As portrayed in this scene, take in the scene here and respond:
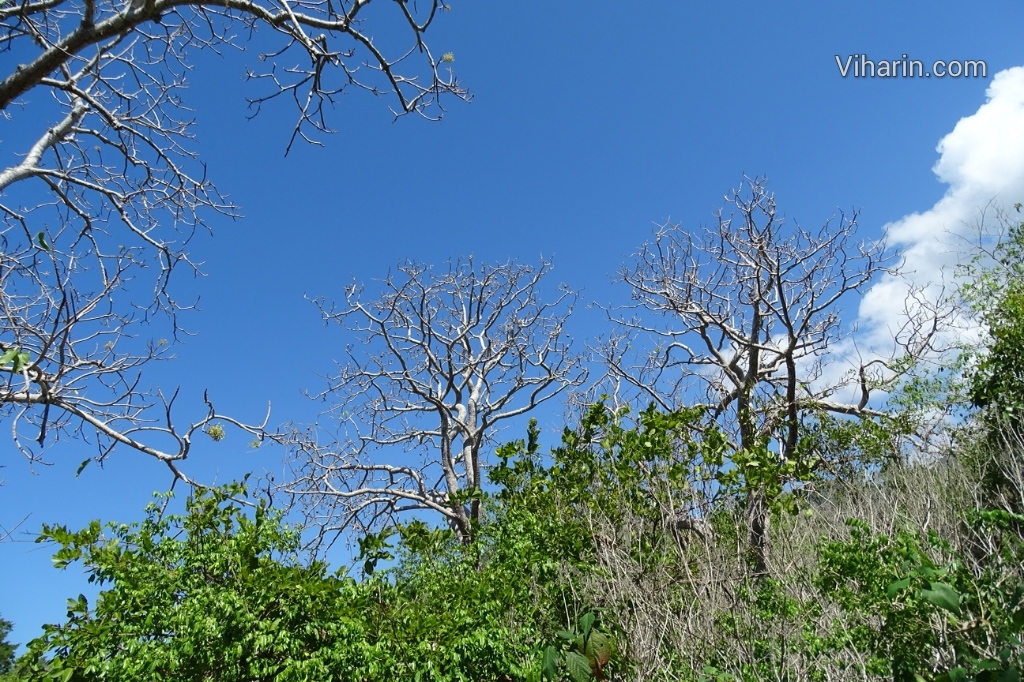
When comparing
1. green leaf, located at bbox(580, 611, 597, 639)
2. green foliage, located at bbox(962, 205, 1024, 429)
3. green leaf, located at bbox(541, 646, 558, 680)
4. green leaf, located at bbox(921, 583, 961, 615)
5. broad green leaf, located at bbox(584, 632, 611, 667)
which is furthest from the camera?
green foliage, located at bbox(962, 205, 1024, 429)

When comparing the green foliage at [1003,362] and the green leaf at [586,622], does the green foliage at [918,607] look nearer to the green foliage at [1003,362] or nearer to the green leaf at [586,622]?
the green leaf at [586,622]

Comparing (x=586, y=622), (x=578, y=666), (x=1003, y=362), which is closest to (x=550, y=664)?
(x=578, y=666)

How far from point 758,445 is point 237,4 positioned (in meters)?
5.07

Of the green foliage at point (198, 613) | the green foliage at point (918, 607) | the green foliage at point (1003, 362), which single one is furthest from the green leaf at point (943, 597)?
the green foliage at point (1003, 362)

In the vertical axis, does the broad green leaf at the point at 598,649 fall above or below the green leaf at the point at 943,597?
above

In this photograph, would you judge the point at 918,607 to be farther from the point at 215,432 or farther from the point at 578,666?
the point at 215,432

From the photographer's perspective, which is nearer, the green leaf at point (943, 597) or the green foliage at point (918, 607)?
the green leaf at point (943, 597)

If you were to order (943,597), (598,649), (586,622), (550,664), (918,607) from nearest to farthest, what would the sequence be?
(943,597)
(918,607)
(550,664)
(586,622)
(598,649)

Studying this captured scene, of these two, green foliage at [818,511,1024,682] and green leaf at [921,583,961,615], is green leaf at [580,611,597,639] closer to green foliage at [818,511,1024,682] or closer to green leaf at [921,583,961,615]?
green foliage at [818,511,1024,682]

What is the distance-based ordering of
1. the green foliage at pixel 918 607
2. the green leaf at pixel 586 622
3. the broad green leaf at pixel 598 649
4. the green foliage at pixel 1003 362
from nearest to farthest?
the green foliage at pixel 918 607
the green leaf at pixel 586 622
the broad green leaf at pixel 598 649
the green foliage at pixel 1003 362

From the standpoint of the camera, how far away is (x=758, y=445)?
567cm

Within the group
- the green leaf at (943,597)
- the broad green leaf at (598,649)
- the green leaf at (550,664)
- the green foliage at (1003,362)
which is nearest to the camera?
the green leaf at (943,597)

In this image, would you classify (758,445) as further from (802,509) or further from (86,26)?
(86,26)

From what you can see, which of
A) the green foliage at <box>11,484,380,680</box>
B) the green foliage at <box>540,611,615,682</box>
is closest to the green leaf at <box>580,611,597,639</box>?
the green foliage at <box>540,611,615,682</box>
